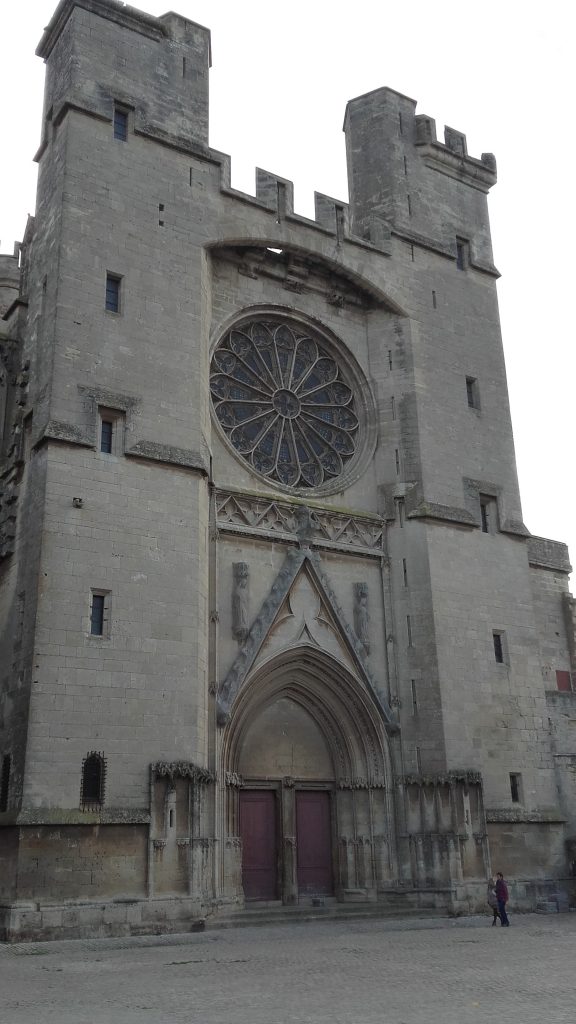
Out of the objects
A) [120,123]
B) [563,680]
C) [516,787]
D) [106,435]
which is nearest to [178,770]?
[106,435]

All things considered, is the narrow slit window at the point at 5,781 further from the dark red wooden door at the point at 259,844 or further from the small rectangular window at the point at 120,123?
the small rectangular window at the point at 120,123

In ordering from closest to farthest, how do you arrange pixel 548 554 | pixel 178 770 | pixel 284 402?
pixel 178 770
pixel 284 402
pixel 548 554

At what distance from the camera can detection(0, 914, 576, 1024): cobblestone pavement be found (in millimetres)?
8406

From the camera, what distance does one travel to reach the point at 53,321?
17.5 metres

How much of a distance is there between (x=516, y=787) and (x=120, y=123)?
15.9 meters

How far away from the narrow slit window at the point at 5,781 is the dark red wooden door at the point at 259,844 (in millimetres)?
4945

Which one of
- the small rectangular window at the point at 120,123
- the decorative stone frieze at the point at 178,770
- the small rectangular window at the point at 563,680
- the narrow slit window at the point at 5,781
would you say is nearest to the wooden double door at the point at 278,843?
the decorative stone frieze at the point at 178,770

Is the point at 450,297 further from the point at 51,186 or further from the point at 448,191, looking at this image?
the point at 51,186

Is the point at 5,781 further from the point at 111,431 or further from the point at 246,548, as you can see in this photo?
the point at 246,548

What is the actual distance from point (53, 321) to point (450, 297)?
10.8m

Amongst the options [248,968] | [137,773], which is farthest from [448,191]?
[248,968]

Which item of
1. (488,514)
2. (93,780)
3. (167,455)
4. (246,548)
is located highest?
(488,514)

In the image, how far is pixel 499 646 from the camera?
70.3 feet

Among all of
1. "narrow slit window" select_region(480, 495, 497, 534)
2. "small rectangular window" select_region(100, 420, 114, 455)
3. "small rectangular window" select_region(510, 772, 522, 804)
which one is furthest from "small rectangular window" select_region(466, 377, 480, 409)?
"small rectangular window" select_region(100, 420, 114, 455)
